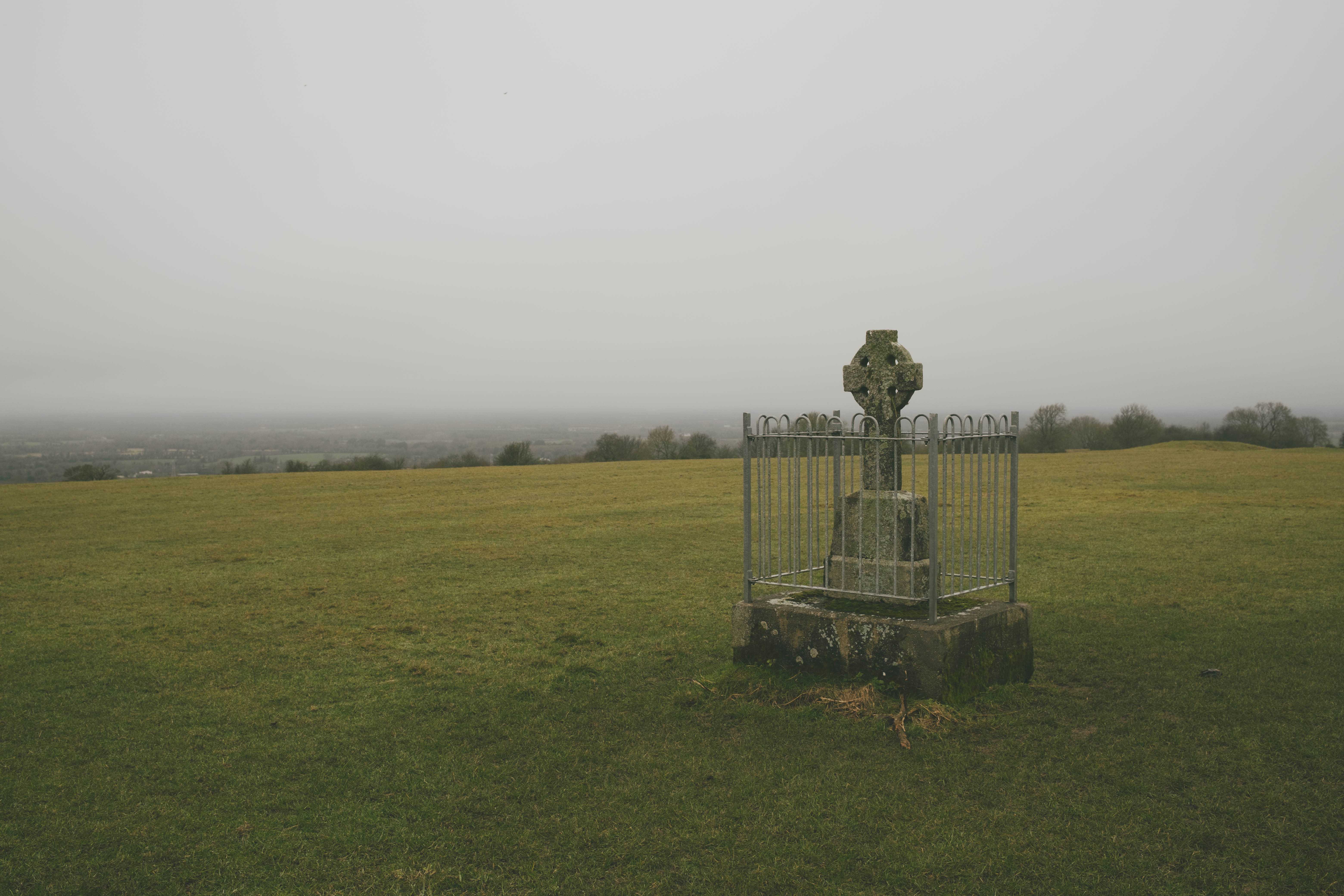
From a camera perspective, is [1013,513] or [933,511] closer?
[933,511]

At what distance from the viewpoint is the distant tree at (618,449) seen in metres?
46.0

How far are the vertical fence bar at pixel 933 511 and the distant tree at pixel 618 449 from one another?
38182 millimetres

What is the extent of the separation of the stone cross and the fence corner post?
789mm

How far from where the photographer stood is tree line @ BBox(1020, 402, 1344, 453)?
44562 millimetres

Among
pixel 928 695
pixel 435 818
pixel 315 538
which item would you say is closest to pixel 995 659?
pixel 928 695

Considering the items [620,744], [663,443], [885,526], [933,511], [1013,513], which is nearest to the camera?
[620,744]

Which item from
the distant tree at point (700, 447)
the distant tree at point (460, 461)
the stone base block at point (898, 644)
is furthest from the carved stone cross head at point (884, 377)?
the distant tree at point (700, 447)

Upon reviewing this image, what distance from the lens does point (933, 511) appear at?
6715mm

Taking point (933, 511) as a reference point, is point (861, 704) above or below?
below

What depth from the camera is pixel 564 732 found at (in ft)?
21.0

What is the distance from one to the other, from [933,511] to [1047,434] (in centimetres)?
4228

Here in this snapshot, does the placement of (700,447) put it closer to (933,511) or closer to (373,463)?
(373,463)

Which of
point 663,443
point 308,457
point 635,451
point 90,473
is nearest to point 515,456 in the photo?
point 635,451

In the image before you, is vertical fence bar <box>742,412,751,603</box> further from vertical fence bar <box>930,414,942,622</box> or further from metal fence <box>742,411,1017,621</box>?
vertical fence bar <box>930,414,942,622</box>
